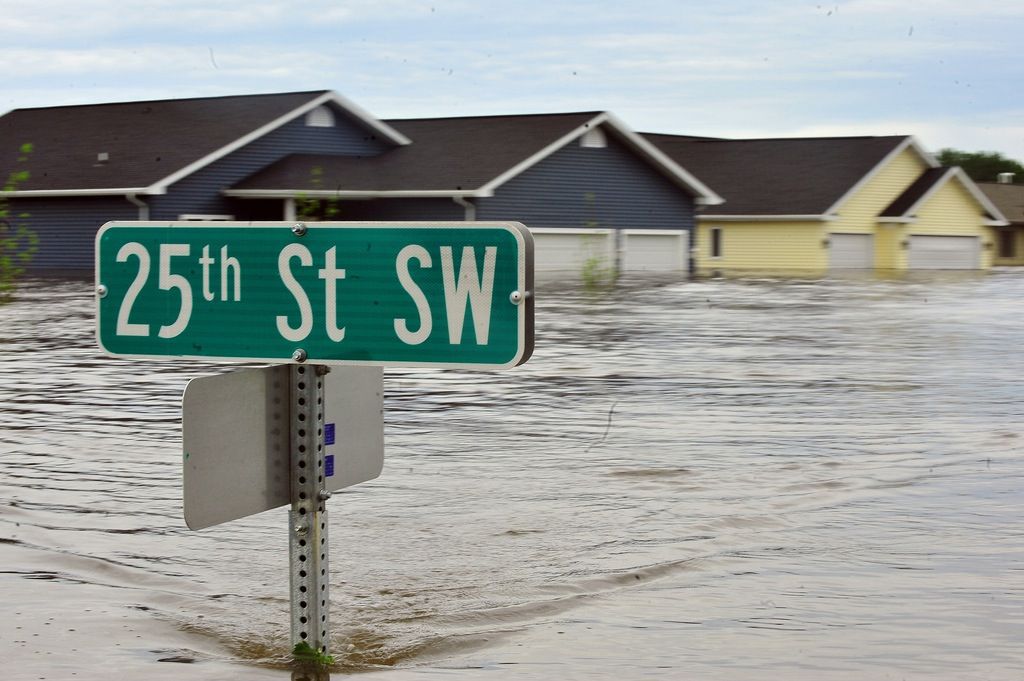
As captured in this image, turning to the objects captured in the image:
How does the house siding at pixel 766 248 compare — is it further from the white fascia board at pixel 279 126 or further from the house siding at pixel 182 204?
the house siding at pixel 182 204

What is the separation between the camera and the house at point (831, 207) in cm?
4916

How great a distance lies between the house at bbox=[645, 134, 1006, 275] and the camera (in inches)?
1935

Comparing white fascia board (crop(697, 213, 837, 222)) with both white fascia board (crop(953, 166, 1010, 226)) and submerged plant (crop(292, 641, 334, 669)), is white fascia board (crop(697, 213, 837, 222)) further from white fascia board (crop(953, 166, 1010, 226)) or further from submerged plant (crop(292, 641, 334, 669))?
submerged plant (crop(292, 641, 334, 669))

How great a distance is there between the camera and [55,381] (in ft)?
50.7

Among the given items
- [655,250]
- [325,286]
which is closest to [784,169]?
[655,250]

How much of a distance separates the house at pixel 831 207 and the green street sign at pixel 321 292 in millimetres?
44655


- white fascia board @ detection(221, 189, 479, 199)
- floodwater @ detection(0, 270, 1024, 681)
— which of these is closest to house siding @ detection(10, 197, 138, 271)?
white fascia board @ detection(221, 189, 479, 199)

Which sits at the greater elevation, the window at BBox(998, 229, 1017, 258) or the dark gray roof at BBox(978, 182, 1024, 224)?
the dark gray roof at BBox(978, 182, 1024, 224)

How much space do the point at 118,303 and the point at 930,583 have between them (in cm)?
379

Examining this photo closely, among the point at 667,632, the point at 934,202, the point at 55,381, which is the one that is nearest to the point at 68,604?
the point at 667,632

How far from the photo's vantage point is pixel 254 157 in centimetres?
3981

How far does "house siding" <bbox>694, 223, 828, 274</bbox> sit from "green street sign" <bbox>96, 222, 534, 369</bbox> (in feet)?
145

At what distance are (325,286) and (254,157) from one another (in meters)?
36.1

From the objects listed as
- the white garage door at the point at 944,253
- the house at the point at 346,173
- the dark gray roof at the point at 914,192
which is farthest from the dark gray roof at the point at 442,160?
the white garage door at the point at 944,253
